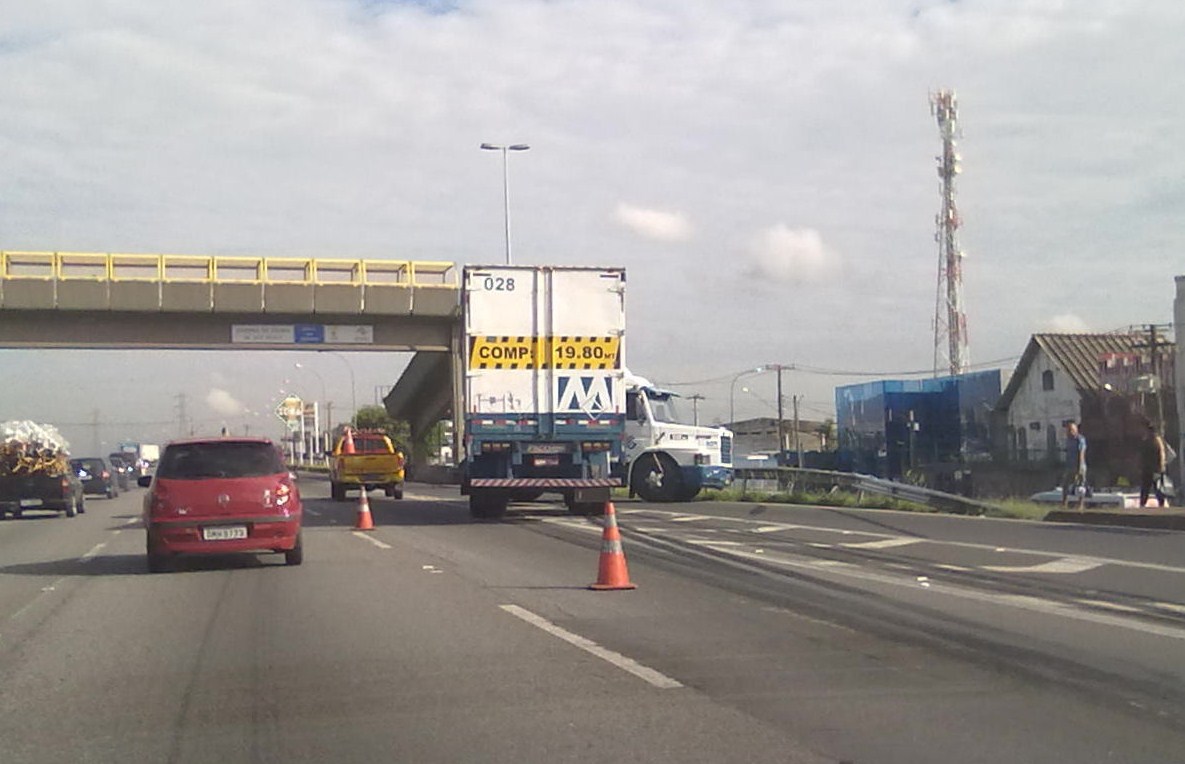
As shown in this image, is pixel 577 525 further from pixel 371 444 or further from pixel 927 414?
pixel 927 414

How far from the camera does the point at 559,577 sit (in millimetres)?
14516

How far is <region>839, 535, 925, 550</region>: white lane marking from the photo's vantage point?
17.2 m

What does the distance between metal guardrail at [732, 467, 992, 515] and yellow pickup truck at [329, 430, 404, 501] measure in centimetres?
1021

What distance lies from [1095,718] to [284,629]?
672 centimetres

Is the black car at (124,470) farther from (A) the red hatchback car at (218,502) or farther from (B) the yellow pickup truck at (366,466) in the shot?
(A) the red hatchback car at (218,502)

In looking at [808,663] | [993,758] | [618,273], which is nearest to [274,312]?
[618,273]

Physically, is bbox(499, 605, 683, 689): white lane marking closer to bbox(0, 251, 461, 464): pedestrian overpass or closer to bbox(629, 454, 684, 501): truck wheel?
bbox(629, 454, 684, 501): truck wheel

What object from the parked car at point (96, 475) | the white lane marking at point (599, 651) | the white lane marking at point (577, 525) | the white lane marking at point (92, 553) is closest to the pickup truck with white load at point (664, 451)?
the white lane marking at point (577, 525)

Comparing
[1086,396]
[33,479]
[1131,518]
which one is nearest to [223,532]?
[1131,518]

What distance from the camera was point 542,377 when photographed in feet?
75.4

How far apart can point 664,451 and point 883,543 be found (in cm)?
1125

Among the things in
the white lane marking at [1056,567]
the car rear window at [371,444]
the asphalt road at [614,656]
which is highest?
the car rear window at [371,444]

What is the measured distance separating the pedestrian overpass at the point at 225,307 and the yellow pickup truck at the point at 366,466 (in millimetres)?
6253

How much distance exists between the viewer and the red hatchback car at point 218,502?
15070 millimetres
